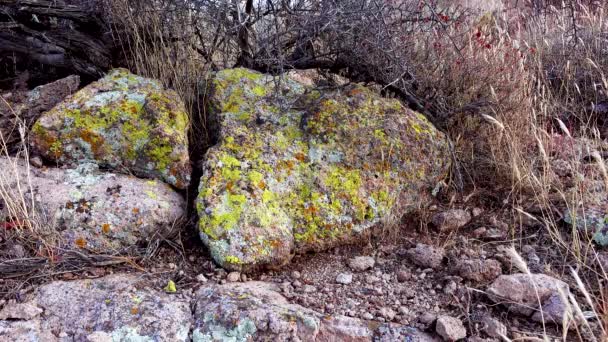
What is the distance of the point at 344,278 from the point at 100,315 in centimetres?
104

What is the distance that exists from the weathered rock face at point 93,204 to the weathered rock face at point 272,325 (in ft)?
1.90

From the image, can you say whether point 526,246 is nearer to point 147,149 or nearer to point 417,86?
point 417,86

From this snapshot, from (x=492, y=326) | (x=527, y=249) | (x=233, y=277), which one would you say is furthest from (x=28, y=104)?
(x=527, y=249)

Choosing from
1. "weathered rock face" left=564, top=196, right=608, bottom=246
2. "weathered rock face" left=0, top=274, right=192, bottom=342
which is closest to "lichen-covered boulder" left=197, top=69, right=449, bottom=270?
"weathered rock face" left=0, top=274, right=192, bottom=342

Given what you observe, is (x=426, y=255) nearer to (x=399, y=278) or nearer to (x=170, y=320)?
(x=399, y=278)

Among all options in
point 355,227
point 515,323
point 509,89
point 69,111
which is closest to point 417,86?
point 509,89

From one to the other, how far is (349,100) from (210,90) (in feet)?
2.70

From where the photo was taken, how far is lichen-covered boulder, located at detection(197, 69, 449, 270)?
2387mm

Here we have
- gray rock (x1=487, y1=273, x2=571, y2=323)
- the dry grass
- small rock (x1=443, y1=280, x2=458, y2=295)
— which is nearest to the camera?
gray rock (x1=487, y1=273, x2=571, y2=323)

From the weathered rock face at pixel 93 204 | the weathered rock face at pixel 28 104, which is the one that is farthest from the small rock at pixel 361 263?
the weathered rock face at pixel 28 104

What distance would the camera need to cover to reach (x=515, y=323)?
2064 mm

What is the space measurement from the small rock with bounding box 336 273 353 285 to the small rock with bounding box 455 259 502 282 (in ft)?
1.62

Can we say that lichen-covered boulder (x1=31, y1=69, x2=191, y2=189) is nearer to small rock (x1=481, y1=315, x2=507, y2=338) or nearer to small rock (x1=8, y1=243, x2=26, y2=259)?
small rock (x1=8, y1=243, x2=26, y2=259)

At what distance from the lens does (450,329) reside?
1965mm
